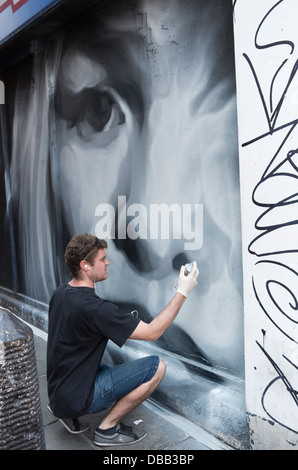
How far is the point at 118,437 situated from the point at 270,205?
6.27 ft

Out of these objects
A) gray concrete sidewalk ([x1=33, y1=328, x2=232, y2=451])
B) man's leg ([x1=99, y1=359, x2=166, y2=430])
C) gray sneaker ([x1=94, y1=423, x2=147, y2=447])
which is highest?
man's leg ([x1=99, y1=359, x2=166, y2=430])

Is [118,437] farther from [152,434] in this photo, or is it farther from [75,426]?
[75,426]

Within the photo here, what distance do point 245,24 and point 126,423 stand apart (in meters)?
2.87

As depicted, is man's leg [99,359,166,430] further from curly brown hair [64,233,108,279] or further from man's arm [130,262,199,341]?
curly brown hair [64,233,108,279]

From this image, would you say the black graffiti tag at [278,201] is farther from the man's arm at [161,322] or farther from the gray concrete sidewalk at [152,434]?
the gray concrete sidewalk at [152,434]

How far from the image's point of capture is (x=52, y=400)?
9.95ft

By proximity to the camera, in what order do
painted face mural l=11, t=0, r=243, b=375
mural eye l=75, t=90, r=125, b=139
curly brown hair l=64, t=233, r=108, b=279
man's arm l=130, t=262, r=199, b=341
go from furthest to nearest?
1. mural eye l=75, t=90, r=125, b=139
2. painted face mural l=11, t=0, r=243, b=375
3. curly brown hair l=64, t=233, r=108, b=279
4. man's arm l=130, t=262, r=199, b=341

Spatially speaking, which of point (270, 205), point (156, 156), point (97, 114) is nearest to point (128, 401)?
point (270, 205)

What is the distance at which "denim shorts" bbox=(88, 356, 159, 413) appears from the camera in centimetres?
300

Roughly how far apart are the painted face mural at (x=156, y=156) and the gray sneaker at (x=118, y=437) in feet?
2.57

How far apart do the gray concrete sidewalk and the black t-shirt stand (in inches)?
10.3

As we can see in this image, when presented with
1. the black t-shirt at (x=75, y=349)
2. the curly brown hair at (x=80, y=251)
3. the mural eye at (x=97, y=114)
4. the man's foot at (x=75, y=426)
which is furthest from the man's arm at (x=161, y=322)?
the mural eye at (x=97, y=114)

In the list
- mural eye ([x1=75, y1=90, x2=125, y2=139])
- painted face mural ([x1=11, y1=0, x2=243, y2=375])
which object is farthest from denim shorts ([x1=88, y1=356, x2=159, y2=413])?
mural eye ([x1=75, y1=90, x2=125, y2=139])
